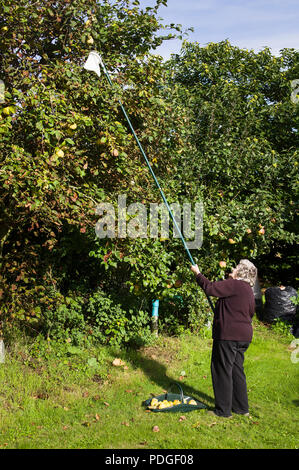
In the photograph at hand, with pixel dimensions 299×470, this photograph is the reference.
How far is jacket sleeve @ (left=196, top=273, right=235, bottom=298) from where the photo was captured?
4.43m

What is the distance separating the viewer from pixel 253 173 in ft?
25.9

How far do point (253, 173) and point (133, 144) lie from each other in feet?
9.44

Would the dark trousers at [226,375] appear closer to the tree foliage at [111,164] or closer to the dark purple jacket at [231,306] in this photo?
the dark purple jacket at [231,306]

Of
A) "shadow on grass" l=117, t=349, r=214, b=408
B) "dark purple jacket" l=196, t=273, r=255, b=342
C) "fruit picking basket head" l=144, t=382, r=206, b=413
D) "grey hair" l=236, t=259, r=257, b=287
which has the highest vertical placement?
"grey hair" l=236, t=259, r=257, b=287

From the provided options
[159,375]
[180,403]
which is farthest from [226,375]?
[159,375]

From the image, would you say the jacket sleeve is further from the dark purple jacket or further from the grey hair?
the grey hair

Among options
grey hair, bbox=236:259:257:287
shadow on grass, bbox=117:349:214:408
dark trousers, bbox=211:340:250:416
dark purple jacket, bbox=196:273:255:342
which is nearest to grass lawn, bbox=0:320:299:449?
shadow on grass, bbox=117:349:214:408

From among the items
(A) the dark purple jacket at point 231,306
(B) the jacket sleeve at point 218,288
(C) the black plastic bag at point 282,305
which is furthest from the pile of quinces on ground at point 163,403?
(C) the black plastic bag at point 282,305

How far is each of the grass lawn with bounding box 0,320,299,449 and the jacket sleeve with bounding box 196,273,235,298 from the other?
1255mm

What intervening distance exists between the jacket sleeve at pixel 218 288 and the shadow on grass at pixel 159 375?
130cm

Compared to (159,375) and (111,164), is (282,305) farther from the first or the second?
(111,164)

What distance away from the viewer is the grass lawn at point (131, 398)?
13.3 feet

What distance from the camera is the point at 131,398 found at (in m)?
5.07
